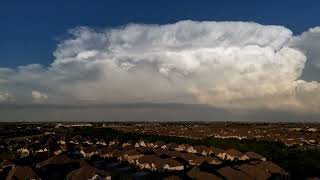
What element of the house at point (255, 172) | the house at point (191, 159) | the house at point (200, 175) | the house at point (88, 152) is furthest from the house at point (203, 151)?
the house at point (200, 175)

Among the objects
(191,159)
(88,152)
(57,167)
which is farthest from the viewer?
(88,152)

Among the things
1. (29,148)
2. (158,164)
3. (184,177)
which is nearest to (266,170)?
(184,177)

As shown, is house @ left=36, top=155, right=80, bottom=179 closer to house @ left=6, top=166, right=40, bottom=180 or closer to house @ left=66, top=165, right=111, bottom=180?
house @ left=66, top=165, right=111, bottom=180

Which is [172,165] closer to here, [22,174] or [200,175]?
[200,175]

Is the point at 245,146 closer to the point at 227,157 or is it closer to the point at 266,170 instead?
the point at 227,157

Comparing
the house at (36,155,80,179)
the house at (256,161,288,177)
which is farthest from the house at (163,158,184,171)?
the house at (36,155,80,179)

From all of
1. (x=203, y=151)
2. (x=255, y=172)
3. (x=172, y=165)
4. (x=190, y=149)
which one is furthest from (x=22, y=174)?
(x=190, y=149)

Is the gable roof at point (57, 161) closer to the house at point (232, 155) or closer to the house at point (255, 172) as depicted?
the house at point (255, 172)

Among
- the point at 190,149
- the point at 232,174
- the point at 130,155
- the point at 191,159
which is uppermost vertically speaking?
the point at 190,149

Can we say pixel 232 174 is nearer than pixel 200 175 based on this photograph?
No
